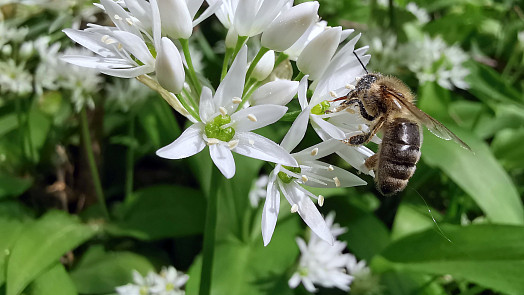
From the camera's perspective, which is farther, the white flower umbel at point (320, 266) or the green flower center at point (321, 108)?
the white flower umbel at point (320, 266)

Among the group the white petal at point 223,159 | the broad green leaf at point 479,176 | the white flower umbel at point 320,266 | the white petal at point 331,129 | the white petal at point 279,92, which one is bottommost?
the white flower umbel at point 320,266

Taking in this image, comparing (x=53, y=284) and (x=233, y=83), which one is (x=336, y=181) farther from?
(x=53, y=284)

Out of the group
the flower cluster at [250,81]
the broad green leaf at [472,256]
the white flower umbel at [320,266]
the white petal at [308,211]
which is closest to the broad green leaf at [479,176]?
the broad green leaf at [472,256]

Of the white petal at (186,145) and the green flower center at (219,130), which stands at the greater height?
the white petal at (186,145)

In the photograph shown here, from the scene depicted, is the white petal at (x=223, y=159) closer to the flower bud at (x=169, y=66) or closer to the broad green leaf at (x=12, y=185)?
the flower bud at (x=169, y=66)

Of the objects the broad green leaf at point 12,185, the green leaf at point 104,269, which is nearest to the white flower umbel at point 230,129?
the green leaf at point 104,269

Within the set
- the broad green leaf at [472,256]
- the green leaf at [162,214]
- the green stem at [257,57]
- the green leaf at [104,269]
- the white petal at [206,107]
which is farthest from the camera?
the green leaf at [162,214]

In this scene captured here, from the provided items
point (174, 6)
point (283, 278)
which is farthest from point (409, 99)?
point (283, 278)

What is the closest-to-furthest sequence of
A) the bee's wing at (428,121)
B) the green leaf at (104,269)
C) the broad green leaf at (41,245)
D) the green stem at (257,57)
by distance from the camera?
1. the green stem at (257,57)
2. the bee's wing at (428,121)
3. the broad green leaf at (41,245)
4. the green leaf at (104,269)
